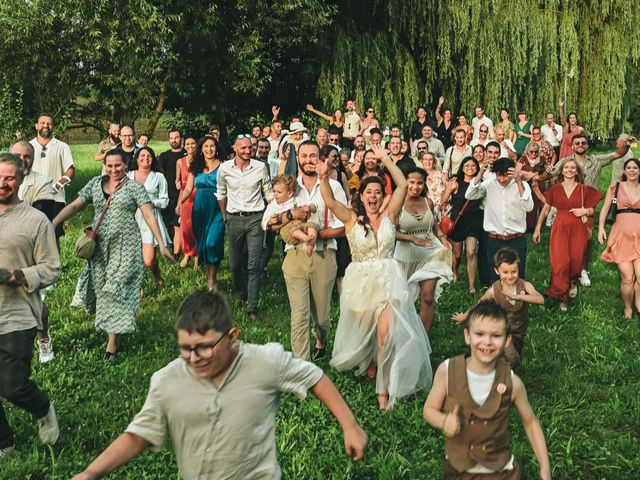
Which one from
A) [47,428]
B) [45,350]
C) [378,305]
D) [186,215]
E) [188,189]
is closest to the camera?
[47,428]

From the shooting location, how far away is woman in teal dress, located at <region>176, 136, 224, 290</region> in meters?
9.65

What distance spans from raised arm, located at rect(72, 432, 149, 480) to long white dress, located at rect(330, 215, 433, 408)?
3.41 metres

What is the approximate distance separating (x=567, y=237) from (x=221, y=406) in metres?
7.73

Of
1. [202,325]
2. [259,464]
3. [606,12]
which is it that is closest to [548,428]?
[259,464]

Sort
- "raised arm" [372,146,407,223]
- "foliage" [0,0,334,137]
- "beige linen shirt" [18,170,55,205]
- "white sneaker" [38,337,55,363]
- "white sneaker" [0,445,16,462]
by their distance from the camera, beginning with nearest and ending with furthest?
"white sneaker" [0,445,16,462] → "raised arm" [372,146,407,223] → "white sneaker" [38,337,55,363] → "beige linen shirt" [18,170,55,205] → "foliage" [0,0,334,137]

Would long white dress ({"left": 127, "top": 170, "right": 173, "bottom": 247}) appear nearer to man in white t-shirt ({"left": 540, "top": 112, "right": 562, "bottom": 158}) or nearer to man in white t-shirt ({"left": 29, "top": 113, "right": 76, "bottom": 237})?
→ man in white t-shirt ({"left": 29, "top": 113, "right": 76, "bottom": 237})

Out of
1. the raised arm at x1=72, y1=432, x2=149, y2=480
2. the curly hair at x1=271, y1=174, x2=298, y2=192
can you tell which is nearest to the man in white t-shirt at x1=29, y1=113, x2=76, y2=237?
the curly hair at x1=271, y1=174, x2=298, y2=192

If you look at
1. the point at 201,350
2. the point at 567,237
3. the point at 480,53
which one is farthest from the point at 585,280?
the point at 480,53

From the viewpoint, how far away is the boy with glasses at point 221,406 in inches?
111

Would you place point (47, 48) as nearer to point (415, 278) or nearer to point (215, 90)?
point (215, 90)

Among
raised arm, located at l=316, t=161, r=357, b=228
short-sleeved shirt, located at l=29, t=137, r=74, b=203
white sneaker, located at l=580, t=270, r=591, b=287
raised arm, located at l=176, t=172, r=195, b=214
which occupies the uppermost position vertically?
short-sleeved shirt, located at l=29, t=137, r=74, b=203

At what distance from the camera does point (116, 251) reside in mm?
7172

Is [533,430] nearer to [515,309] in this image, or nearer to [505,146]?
[515,309]

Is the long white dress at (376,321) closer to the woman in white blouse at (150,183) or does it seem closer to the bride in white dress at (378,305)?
the bride in white dress at (378,305)
